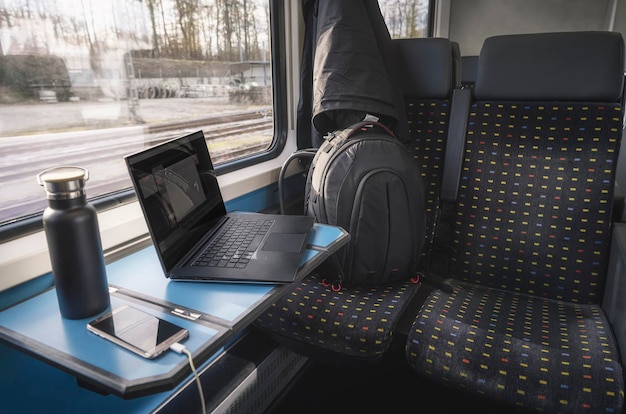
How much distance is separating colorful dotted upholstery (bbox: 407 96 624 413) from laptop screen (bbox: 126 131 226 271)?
0.68 m

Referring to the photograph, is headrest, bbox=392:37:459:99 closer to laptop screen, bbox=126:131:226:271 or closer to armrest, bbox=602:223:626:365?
armrest, bbox=602:223:626:365

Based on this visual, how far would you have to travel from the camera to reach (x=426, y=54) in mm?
1692

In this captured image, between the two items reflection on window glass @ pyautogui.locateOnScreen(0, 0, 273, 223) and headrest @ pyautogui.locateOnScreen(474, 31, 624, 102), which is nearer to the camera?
reflection on window glass @ pyautogui.locateOnScreen(0, 0, 273, 223)

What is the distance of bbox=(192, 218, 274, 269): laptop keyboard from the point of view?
38.9 inches

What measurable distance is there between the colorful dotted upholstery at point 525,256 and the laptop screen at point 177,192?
68cm

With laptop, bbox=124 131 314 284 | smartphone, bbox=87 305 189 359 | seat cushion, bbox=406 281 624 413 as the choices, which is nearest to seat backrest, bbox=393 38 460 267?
seat cushion, bbox=406 281 624 413

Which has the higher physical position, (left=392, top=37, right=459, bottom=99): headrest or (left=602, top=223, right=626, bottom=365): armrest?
(left=392, top=37, right=459, bottom=99): headrest

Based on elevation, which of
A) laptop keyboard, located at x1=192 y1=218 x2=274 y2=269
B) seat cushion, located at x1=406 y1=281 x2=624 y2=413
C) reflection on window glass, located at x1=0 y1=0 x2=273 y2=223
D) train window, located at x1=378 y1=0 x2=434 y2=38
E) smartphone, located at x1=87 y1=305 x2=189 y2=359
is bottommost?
seat cushion, located at x1=406 y1=281 x2=624 y2=413

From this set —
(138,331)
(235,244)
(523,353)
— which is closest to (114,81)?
(235,244)

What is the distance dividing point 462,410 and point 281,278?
1.14 m

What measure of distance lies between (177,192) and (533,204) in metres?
1.23

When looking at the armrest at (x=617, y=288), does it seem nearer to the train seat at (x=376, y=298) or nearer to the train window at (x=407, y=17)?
the train seat at (x=376, y=298)

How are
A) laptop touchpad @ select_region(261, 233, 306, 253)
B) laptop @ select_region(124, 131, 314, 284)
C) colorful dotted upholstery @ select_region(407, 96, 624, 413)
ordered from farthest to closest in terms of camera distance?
colorful dotted upholstery @ select_region(407, 96, 624, 413) → laptop touchpad @ select_region(261, 233, 306, 253) → laptop @ select_region(124, 131, 314, 284)

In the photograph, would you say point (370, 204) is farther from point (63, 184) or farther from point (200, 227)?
point (63, 184)
